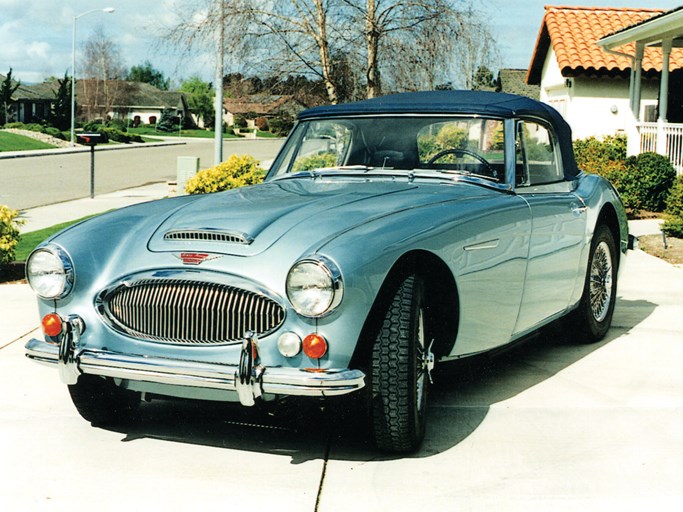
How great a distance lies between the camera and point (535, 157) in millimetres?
5770

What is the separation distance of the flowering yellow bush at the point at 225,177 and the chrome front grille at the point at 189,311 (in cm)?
826

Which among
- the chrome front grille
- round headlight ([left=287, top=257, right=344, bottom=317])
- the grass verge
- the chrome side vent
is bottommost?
the grass verge

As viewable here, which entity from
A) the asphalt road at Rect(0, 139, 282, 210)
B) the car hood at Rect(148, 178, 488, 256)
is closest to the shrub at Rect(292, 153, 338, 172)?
the car hood at Rect(148, 178, 488, 256)

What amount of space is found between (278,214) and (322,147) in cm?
150

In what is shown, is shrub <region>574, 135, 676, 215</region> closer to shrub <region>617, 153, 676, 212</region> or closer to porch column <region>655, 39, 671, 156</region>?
shrub <region>617, 153, 676, 212</region>

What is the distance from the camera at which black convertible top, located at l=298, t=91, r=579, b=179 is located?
5484 millimetres

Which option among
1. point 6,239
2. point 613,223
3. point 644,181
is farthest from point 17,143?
point 613,223

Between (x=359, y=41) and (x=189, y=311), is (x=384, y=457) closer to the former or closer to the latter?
(x=189, y=311)

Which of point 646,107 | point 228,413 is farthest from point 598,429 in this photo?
point 646,107

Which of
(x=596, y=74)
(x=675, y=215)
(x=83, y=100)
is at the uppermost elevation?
(x=83, y=100)

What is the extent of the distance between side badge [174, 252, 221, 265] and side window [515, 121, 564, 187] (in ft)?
6.63

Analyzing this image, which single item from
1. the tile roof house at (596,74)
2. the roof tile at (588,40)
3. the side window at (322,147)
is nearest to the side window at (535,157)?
the side window at (322,147)

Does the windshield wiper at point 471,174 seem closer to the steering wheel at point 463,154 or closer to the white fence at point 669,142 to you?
the steering wheel at point 463,154

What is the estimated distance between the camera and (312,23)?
1652 centimetres
